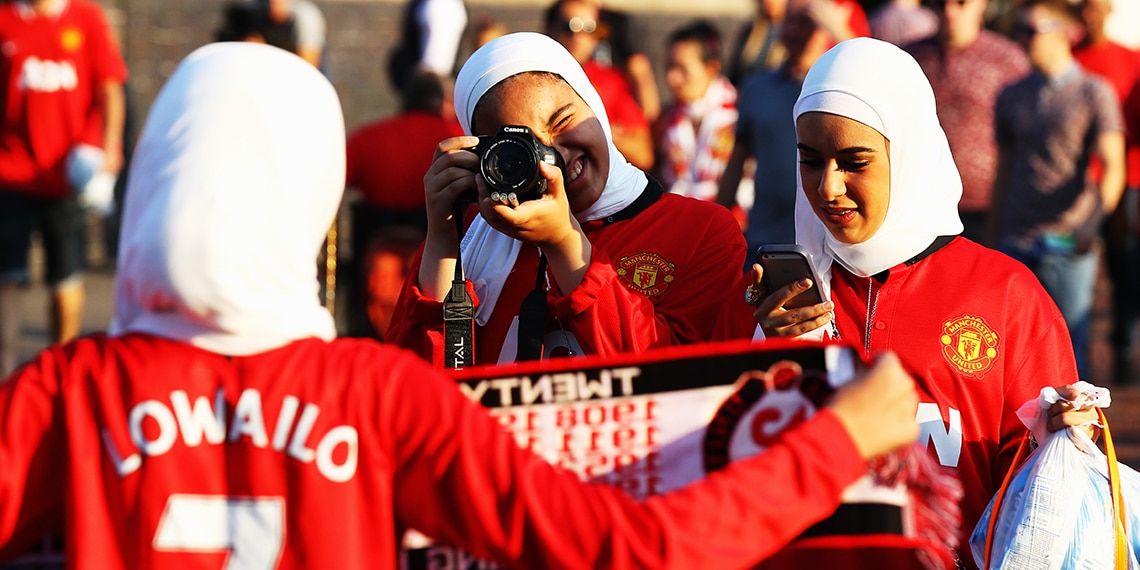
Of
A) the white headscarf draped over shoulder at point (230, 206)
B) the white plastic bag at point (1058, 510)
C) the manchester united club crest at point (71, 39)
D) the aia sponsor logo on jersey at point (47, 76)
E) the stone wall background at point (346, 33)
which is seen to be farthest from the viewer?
the stone wall background at point (346, 33)

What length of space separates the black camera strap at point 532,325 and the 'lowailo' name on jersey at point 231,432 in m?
1.11

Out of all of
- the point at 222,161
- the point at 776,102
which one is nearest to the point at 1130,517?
the point at 222,161

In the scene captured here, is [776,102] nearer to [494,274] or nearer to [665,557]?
[494,274]

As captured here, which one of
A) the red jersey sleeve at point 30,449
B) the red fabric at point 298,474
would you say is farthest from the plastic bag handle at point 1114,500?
the red jersey sleeve at point 30,449

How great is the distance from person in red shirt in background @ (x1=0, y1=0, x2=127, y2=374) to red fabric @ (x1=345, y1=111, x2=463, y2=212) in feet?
4.94

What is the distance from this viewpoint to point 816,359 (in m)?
2.79

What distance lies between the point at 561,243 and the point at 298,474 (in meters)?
1.19

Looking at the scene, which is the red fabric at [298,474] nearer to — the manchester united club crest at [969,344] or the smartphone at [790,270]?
the smartphone at [790,270]

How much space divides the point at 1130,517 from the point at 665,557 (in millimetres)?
1447

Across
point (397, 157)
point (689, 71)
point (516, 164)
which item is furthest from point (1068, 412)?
point (689, 71)

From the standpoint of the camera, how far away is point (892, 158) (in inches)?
145

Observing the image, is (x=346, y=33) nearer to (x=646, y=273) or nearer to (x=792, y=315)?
(x=646, y=273)

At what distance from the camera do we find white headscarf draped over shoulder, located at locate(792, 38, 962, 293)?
11.8 feet

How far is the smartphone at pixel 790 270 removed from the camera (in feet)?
11.1
